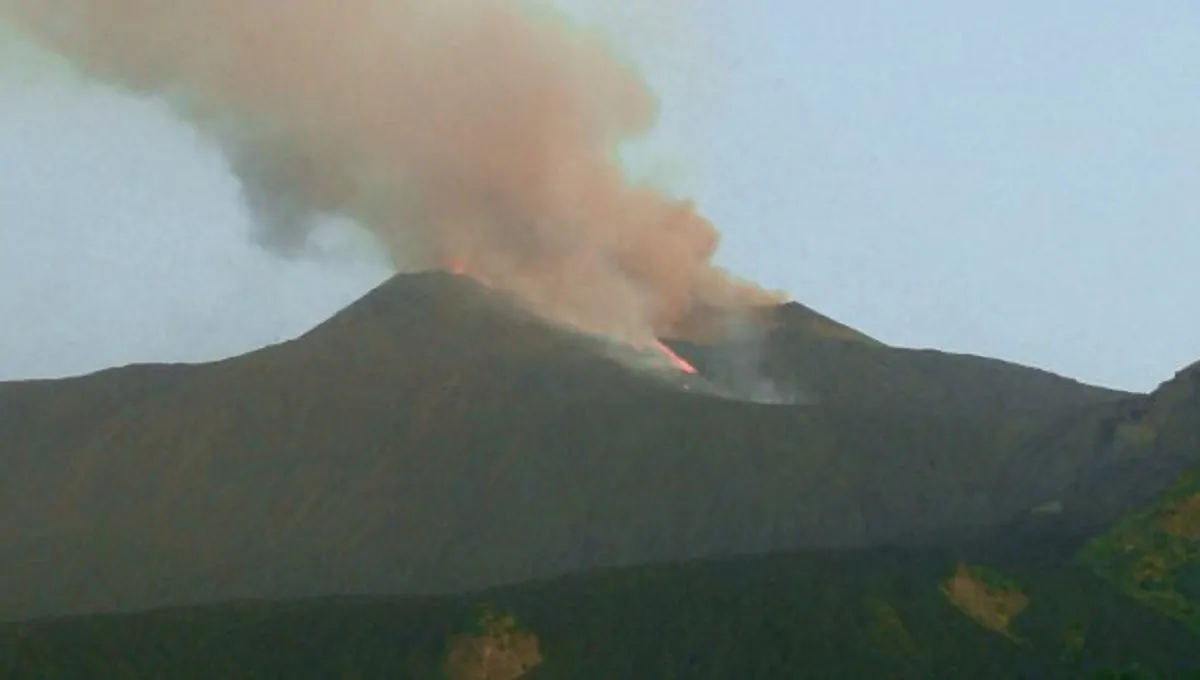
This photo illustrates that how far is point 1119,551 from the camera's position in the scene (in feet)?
496

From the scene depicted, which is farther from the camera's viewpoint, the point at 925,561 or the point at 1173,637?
the point at 925,561

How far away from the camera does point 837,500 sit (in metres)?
196

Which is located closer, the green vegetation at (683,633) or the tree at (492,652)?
the tree at (492,652)

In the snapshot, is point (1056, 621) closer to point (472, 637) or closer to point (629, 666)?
point (629, 666)

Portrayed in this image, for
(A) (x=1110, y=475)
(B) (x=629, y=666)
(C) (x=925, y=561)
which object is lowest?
(B) (x=629, y=666)

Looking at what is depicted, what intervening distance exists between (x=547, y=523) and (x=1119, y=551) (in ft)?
217

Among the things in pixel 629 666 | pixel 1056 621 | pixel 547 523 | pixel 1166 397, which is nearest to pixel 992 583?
pixel 1056 621

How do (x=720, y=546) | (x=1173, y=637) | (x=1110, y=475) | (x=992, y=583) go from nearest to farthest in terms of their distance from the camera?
(x=1173, y=637) → (x=992, y=583) → (x=1110, y=475) → (x=720, y=546)

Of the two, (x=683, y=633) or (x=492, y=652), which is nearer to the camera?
(x=492, y=652)

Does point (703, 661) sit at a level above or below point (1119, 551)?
below

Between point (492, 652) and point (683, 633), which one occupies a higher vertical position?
point (683, 633)

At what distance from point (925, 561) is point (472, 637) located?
123 ft

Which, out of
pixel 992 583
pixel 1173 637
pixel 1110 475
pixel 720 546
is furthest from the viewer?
pixel 720 546

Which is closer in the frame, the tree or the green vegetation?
the tree
